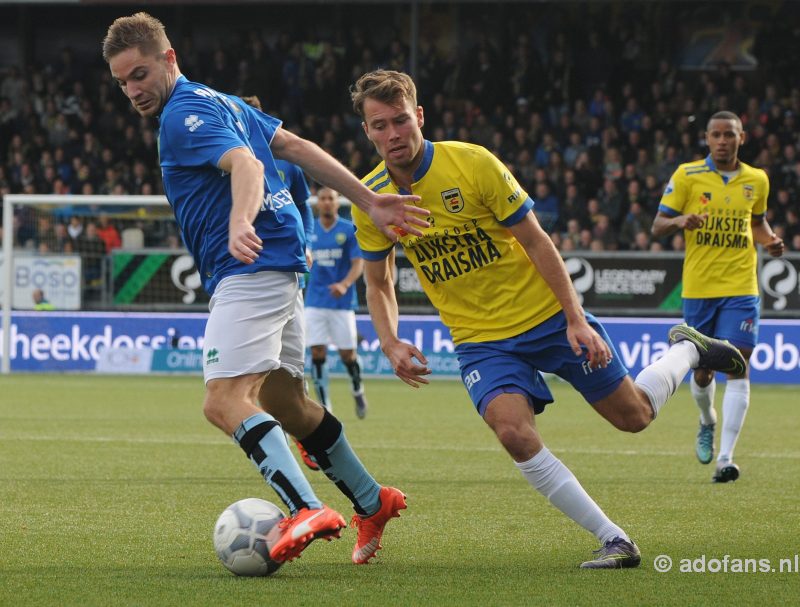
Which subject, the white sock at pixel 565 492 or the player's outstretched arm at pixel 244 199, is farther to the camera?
the white sock at pixel 565 492

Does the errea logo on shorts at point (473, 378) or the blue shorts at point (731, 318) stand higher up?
the errea logo on shorts at point (473, 378)

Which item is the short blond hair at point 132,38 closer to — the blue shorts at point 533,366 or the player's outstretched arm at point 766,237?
the blue shorts at point 533,366

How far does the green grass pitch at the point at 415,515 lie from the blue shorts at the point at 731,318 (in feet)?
3.05

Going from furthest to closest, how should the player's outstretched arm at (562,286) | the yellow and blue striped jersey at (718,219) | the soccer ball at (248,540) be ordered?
1. the yellow and blue striped jersey at (718,219)
2. the player's outstretched arm at (562,286)
3. the soccer ball at (248,540)

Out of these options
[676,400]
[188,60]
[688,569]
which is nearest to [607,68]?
[188,60]

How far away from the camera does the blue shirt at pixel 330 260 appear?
14242 millimetres

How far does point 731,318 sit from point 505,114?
17921mm

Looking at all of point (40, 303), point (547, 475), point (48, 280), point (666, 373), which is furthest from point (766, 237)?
point (48, 280)

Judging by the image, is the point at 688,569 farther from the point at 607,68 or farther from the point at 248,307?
the point at 607,68

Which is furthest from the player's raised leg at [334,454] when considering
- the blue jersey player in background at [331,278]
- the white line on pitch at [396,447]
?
the blue jersey player in background at [331,278]

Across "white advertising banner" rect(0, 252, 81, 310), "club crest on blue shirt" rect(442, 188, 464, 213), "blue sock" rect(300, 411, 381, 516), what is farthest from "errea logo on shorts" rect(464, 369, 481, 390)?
"white advertising banner" rect(0, 252, 81, 310)

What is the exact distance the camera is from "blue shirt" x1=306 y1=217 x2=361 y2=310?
14242 millimetres

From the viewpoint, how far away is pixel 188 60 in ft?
96.6

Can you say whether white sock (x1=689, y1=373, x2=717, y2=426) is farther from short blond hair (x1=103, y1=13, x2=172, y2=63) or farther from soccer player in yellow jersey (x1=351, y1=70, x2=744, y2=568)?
short blond hair (x1=103, y1=13, x2=172, y2=63)
